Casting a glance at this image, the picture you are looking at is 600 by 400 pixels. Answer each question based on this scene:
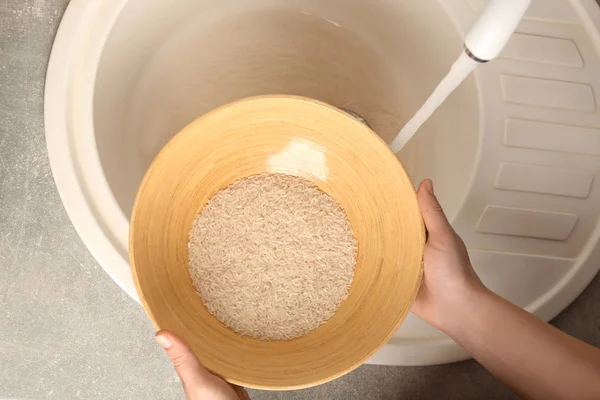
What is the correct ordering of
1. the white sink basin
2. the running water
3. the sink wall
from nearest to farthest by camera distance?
the running water < the white sink basin < the sink wall

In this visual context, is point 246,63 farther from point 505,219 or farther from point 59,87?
point 505,219

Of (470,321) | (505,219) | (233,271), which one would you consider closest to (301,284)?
(233,271)

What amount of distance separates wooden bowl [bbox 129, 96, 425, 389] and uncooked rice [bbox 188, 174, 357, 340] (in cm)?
2

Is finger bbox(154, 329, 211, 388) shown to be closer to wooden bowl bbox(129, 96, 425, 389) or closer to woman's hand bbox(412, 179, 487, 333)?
wooden bowl bbox(129, 96, 425, 389)

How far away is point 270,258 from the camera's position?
0.89 m

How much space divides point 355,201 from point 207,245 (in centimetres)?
25

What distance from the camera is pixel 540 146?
962 millimetres

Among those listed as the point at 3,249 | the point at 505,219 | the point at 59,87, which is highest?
the point at 59,87

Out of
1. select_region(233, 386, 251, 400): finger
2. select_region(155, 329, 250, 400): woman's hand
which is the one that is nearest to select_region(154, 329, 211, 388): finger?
select_region(155, 329, 250, 400): woman's hand

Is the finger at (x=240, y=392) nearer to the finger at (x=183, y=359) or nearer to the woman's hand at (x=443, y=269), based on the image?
the finger at (x=183, y=359)

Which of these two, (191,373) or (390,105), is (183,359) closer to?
(191,373)

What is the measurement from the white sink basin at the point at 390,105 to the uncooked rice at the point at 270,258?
136 mm

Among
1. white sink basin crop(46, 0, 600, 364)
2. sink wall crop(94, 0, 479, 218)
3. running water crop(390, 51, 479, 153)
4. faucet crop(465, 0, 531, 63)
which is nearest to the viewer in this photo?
faucet crop(465, 0, 531, 63)

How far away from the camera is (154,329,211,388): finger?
685mm
